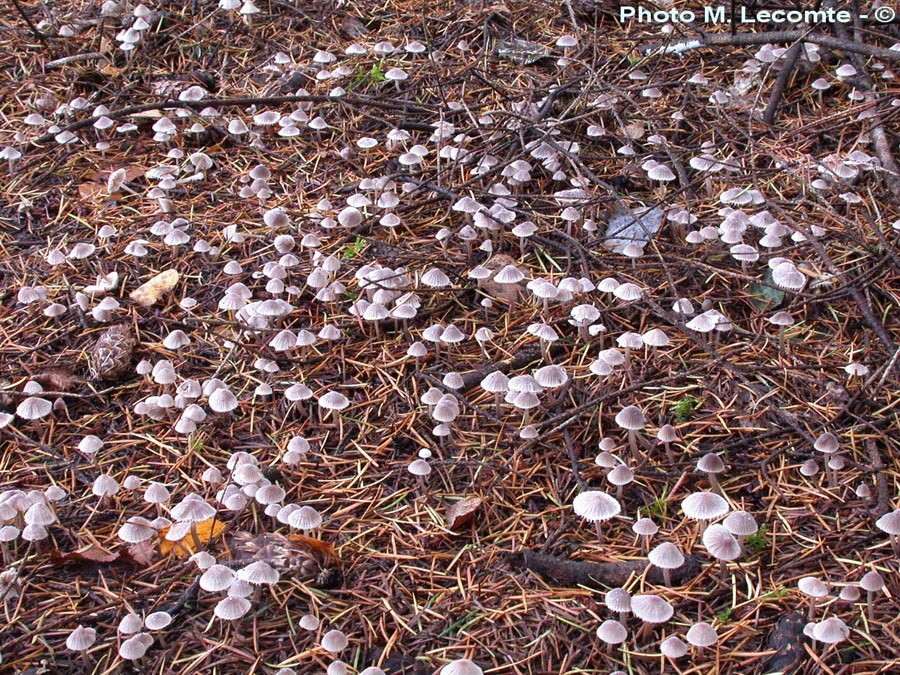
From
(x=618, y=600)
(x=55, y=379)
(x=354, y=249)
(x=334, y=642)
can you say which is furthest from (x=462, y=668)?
(x=354, y=249)

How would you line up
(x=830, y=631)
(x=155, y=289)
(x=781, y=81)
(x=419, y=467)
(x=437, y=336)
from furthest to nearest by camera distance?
(x=781, y=81) → (x=155, y=289) → (x=437, y=336) → (x=419, y=467) → (x=830, y=631)

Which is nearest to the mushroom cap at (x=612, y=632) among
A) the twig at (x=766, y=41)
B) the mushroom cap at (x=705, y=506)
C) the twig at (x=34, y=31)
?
the mushroom cap at (x=705, y=506)

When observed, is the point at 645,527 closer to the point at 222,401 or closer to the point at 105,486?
the point at 222,401

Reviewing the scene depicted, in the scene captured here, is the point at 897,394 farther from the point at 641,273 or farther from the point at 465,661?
the point at 465,661

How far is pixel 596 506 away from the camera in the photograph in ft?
11.7

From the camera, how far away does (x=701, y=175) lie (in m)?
5.75

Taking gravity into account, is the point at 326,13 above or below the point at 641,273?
above

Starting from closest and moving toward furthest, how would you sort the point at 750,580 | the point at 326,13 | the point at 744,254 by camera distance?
1. the point at 750,580
2. the point at 744,254
3. the point at 326,13

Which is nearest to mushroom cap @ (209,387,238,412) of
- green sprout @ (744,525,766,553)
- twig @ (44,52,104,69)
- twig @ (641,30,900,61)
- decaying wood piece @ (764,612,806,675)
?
green sprout @ (744,525,766,553)

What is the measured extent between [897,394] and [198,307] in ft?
12.2

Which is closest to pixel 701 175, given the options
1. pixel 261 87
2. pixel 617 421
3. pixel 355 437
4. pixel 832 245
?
pixel 832 245

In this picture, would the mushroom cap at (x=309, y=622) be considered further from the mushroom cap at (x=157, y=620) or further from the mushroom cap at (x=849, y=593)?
the mushroom cap at (x=849, y=593)

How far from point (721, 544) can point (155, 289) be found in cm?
351

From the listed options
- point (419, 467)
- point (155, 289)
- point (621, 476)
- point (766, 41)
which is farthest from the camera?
point (766, 41)
